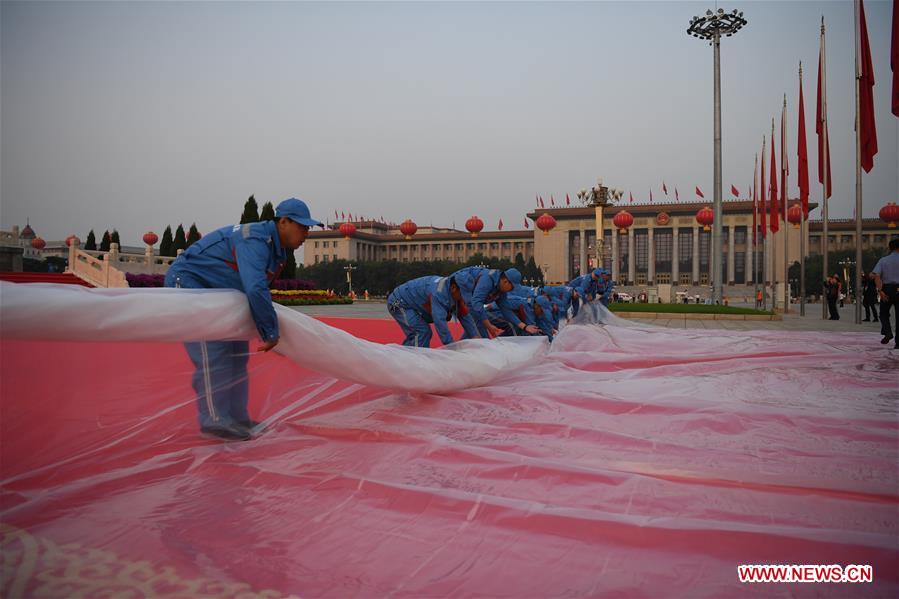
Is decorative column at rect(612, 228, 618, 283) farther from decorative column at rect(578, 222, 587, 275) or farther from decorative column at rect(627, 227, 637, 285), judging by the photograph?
decorative column at rect(578, 222, 587, 275)

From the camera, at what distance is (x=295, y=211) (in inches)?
108

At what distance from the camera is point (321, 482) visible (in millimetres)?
2033

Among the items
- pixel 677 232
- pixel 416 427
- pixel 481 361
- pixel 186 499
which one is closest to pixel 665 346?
pixel 481 361

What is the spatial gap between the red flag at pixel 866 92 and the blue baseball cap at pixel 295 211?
11.1 meters

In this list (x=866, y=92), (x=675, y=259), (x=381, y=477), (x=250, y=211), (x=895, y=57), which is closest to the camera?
(x=381, y=477)

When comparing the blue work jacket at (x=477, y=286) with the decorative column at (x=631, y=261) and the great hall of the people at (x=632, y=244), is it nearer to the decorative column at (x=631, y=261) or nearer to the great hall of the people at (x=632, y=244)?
the great hall of the people at (x=632, y=244)

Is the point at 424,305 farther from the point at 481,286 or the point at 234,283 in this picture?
the point at 234,283

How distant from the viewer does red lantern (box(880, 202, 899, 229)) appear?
18.4 metres

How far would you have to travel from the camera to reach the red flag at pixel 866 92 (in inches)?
419

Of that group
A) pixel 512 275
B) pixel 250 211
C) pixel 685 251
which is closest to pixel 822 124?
pixel 512 275

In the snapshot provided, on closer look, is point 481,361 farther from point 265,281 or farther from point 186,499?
point 186,499

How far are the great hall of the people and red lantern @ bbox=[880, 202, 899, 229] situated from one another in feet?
125

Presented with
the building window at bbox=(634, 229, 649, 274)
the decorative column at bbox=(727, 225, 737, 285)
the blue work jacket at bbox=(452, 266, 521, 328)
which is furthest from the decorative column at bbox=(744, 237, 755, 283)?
the blue work jacket at bbox=(452, 266, 521, 328)

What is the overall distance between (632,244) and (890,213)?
4587 centimetres
